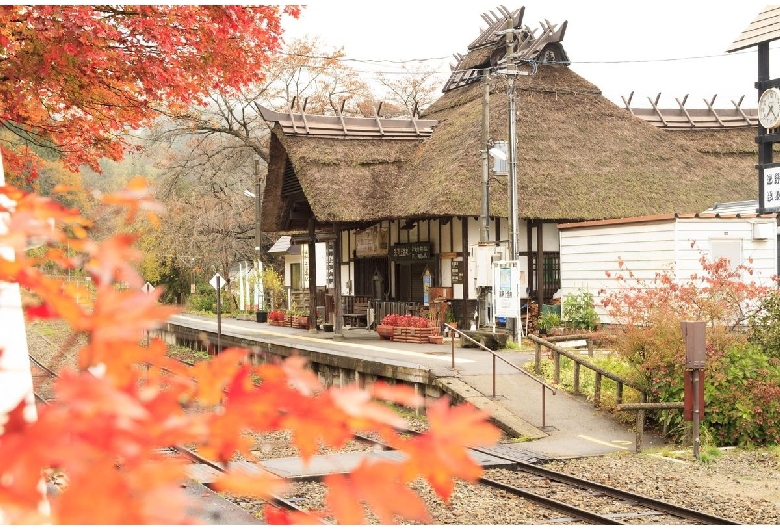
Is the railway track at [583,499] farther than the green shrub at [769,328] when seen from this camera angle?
No

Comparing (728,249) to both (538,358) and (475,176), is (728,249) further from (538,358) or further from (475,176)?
(475,176)

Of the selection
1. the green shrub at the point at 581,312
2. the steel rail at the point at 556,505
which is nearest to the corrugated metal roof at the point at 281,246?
the green shrub at the point at 581,312

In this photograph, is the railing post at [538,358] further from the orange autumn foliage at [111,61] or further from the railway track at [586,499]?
the orange autumn foliage at [111,61]

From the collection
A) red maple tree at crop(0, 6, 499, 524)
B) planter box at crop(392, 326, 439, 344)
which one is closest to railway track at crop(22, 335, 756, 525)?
red maple tree at crop(0, 6, 499, 524)

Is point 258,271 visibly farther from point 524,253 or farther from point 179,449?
point 179,449

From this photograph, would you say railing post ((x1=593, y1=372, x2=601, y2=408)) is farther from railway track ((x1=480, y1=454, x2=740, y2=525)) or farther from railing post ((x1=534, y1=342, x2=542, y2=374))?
railway track ((x1=480, y1=454, x2=740, y2=525))

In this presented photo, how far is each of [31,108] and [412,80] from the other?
37.8m

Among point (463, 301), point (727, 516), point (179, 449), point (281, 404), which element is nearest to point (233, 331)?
point (463, 301)

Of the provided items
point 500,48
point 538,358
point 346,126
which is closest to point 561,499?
point 538,358

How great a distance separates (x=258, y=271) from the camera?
123 ft

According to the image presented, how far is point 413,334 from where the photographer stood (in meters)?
22.3

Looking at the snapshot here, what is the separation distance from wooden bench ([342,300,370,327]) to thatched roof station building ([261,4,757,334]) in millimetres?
862

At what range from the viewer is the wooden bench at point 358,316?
90.9ft

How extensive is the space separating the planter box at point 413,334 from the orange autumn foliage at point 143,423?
2076 centimetres
